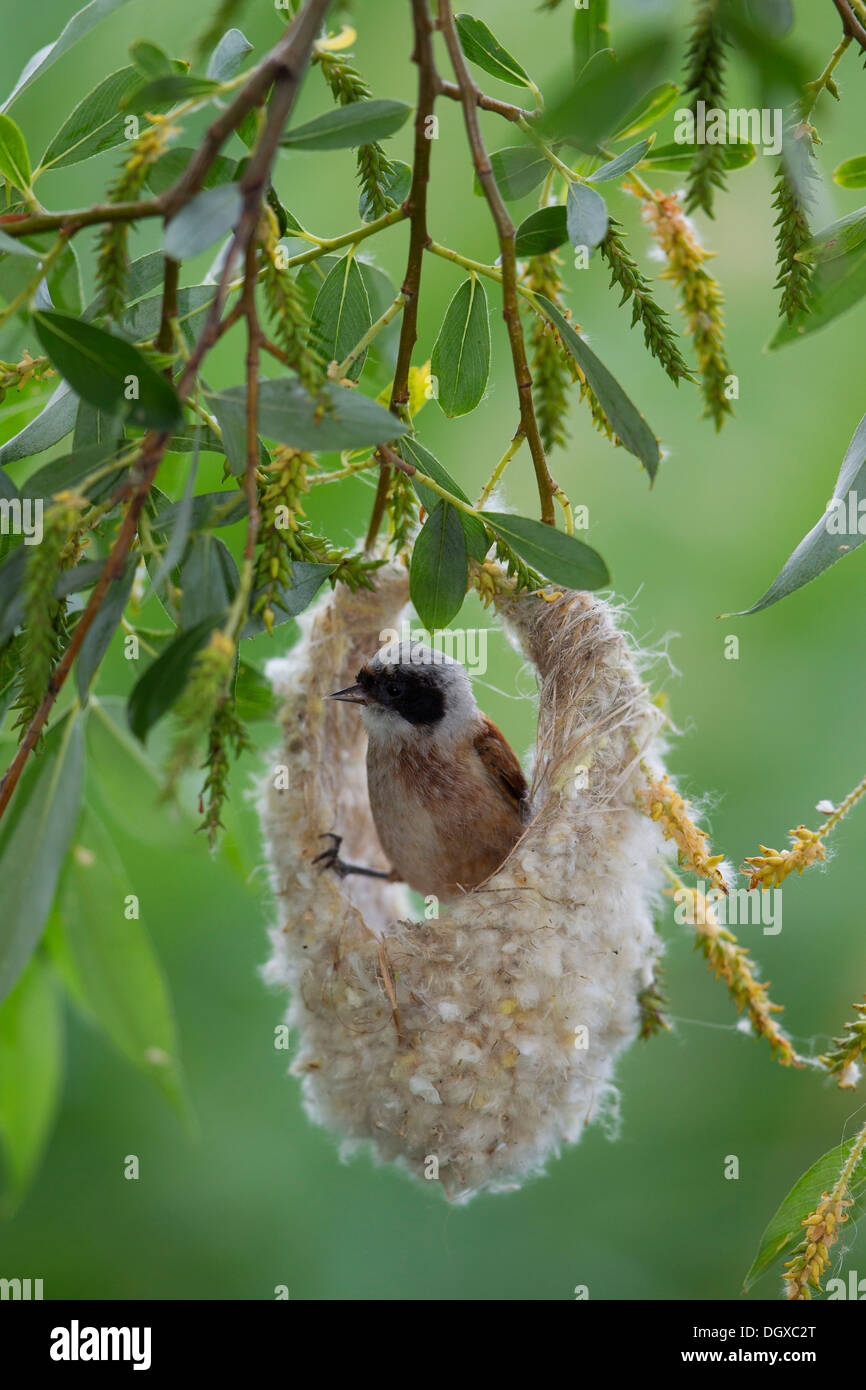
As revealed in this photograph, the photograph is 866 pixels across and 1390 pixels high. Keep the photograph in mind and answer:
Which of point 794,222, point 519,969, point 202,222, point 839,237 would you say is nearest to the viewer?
point 202,222

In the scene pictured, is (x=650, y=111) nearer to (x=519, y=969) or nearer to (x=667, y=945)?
(x=519, y=969)

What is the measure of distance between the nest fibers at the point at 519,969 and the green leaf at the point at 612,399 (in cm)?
59

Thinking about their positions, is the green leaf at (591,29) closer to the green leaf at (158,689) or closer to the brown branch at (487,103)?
the brown branch at (487,103)

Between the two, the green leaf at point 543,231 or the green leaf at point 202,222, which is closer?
the green leaf at point 202,222

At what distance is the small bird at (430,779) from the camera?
2.27 m

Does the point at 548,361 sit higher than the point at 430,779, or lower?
higher

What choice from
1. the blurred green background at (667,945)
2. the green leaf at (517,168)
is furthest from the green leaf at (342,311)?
the blurred green background at (667,945)

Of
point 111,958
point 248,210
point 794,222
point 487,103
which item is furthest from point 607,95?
point 111,958

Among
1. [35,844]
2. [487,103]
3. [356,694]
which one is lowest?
[35,844]

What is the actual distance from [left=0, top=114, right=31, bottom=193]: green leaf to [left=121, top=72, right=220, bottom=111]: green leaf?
358mm

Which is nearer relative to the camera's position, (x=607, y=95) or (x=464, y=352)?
(x=607, y=95)

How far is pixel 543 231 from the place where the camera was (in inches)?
53.8

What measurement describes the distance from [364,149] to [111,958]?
1197 millimetres

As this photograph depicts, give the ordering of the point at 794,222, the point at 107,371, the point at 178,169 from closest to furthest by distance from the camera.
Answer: the point at 107,371, the point at 794,222, the point at 178,169
